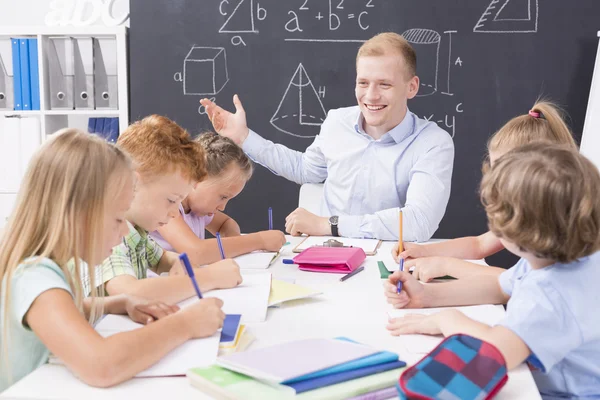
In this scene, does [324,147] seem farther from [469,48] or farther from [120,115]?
[120,115]

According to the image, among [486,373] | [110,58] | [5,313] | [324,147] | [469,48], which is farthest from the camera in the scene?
[110,58]

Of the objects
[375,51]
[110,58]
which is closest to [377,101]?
[375,51]

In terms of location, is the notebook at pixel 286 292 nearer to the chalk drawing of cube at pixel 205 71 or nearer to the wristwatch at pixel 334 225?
the wristwatch at pixel 334 225

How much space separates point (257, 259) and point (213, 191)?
342 mm

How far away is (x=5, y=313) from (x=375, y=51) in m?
1.91

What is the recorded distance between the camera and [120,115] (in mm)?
3912

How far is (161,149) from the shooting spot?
5.35ft

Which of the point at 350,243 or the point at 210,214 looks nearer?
the point at 350,243

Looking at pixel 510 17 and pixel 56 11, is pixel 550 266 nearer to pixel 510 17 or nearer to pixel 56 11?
pixel 510 17

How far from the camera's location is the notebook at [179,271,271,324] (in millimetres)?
1314

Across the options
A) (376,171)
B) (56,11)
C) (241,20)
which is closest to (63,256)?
(376,171)

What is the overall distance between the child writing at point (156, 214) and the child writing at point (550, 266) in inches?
22.3

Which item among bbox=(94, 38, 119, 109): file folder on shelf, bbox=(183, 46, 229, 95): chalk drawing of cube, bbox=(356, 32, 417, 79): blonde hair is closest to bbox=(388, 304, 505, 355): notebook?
bbox=(356, 32, 417, 79): blonde hair

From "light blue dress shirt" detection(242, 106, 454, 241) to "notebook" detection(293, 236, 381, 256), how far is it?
0.38ft
